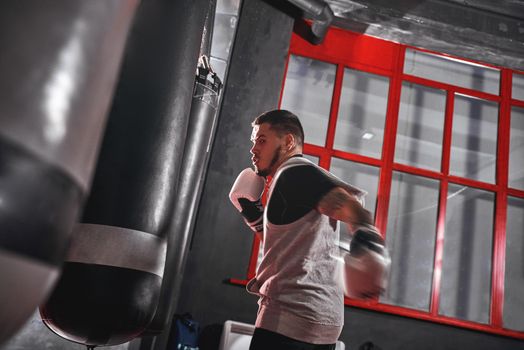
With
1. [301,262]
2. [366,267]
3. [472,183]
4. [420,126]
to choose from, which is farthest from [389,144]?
[366,267]

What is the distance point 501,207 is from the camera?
4.14 m

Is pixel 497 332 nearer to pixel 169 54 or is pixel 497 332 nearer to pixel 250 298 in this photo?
pixel 250 298

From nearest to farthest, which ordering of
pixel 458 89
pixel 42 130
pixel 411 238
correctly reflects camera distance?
1. pixel 42 130
2. pixel 411 238
3. pixel 458 89

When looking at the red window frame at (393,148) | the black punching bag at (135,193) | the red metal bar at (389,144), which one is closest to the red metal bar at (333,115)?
the red window frame at (393,148)

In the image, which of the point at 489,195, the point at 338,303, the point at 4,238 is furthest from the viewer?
the point at 489,195

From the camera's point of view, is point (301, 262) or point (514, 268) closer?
point (301, 262)

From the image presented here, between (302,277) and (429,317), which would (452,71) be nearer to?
(429,317)

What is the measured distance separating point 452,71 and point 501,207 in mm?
1493

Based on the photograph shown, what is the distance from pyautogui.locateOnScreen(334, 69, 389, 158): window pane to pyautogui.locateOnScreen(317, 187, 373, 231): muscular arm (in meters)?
2.80

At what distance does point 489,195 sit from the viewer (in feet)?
13.9

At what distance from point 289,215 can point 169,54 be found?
2.24 feet

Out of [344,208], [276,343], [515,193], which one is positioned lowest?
[276,343]

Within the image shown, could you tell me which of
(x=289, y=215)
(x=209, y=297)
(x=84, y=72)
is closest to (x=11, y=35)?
(x=84, y=72)

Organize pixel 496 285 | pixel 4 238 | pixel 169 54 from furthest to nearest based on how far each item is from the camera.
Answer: pixel 496 285 → pixel 169 54 → pixel 4 238
